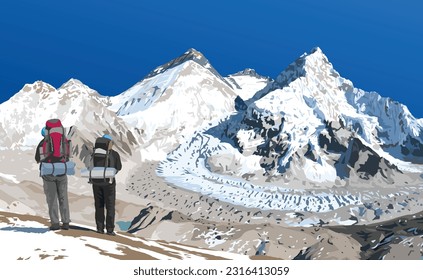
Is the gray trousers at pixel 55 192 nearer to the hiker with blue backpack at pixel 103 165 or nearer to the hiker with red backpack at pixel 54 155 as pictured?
the hiker with red backpack at pixel 54 155

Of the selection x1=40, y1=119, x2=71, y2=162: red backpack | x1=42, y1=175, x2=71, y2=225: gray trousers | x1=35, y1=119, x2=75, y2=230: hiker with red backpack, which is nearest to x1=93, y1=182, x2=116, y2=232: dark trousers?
x1=42, y1=175, x2=71, y2=225: gray trousers

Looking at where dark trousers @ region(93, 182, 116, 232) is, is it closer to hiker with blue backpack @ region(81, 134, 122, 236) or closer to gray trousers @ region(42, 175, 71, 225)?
hiker with blue backpack @ region(81, 134, 122, 236)

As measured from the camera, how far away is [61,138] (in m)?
35.9

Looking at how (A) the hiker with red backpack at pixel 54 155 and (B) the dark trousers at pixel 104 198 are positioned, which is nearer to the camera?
(A) the hiker with red backpack at pixel 54 155

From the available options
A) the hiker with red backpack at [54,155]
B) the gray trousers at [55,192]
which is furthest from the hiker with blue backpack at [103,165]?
the gray trousers at [55,192]

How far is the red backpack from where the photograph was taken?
35.8m

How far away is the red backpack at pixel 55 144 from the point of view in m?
35.8

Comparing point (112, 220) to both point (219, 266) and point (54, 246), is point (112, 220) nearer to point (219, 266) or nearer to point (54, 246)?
point (54, 246)

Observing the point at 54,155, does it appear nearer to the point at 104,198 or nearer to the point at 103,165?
the point at 103,165

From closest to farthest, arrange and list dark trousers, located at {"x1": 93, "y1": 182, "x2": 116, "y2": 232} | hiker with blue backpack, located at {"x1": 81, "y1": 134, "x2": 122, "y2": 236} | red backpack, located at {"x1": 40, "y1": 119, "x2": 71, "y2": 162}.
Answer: red backpack, located at {"x1": 40, "y1": 119, "x2": 71, "y2": 162} < hiker with blue backpack, located at {"x1": 81, "y1": 134, "x2": 122, "y2": 236} < dark trousers, located at {"x1": 93, "y1": 182, "x2": 116, "y2": 232}

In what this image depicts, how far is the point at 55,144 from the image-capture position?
118ft

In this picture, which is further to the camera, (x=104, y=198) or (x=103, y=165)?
(x=104, y=198)

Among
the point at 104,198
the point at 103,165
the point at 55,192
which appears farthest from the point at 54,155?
the point at 104,198

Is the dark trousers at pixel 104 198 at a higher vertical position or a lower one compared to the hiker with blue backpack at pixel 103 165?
lower
